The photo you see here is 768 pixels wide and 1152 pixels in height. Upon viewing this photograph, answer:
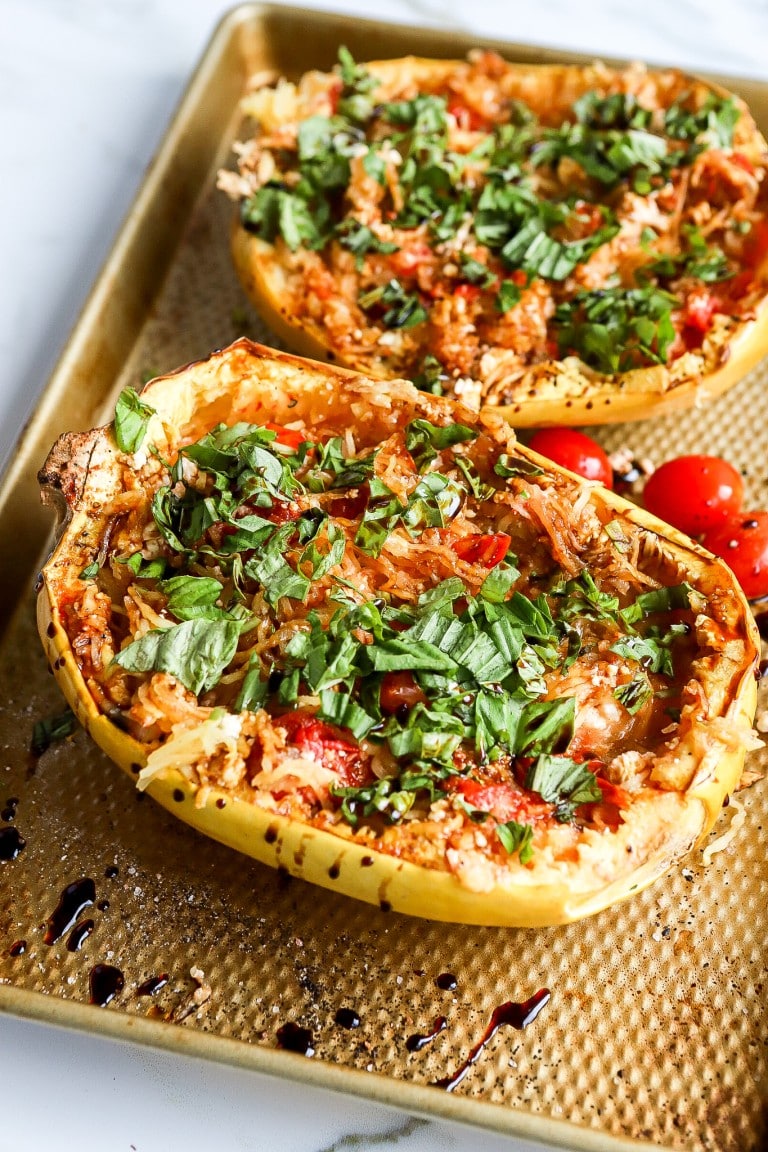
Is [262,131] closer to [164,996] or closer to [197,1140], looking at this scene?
[164,996]

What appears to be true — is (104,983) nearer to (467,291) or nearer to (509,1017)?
(509,1017)

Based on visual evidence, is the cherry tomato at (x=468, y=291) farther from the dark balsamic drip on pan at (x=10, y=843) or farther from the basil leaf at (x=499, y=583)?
the dark balsamic drip on pan at (x=10, y=843)

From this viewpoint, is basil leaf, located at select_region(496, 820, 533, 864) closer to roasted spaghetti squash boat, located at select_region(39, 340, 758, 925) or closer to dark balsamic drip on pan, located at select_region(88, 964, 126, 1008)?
roasted spaghetti squash boat, located at select_region(39, 340, 758, 925)

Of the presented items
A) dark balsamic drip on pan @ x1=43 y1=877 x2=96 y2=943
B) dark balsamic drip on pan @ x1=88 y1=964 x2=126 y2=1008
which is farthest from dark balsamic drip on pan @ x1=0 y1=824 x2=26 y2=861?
dark balsamic drip on pan @ x1=88 y1=964 x2=126 y2=1008

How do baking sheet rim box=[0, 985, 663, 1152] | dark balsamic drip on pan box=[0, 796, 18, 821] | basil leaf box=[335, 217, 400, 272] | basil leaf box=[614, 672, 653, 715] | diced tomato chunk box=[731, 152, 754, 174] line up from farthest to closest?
diced tomato chunk box=[731, 152, 754, 174]
basil leaf box=[335, 217, 400, 272]
dark balsamic drip on pan box=[0, 796, 18, 821]
basil leaf box=[614, 672, 653, 715]
baking sheet rim box=[0, 985, 663, 1152]

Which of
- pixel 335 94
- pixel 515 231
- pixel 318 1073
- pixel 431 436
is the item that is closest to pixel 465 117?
pixel 335 94

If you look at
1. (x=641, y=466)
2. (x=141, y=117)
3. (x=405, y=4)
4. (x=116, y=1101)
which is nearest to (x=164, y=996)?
(x=116, y=1101)
